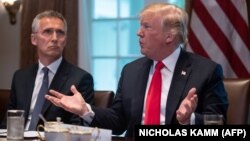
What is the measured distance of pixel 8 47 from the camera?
4477mm

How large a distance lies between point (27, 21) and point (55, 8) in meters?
0.29

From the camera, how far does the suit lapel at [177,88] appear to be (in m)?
2.46

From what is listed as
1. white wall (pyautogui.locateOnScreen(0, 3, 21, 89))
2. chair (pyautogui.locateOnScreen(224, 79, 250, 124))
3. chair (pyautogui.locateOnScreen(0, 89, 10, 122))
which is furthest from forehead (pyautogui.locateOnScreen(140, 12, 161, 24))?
white wall (pyautogui.locateOnScreen(0, 3, 21, 89))

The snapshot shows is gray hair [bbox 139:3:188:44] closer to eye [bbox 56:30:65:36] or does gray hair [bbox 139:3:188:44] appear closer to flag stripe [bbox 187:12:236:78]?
eye [bbox 56:30:65:36]

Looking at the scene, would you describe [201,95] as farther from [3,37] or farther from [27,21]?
[3,37]

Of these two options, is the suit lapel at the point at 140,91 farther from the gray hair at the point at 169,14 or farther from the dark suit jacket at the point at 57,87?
the dark suit jacket at the point at 57,87

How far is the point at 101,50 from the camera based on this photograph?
14.1 feet

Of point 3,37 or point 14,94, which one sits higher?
point 3,37

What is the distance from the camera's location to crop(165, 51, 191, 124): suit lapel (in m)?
2.46

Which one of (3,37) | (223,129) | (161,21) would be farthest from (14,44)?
(223,129)

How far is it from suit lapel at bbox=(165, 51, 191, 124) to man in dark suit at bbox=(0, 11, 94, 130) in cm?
63

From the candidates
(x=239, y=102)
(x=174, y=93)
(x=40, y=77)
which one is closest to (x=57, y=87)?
(x=40, y=77)

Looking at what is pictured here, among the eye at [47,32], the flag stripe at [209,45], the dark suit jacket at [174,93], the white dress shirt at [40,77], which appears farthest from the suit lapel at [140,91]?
the flag stripe at [209,45]

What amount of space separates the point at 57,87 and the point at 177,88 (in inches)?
33.5
